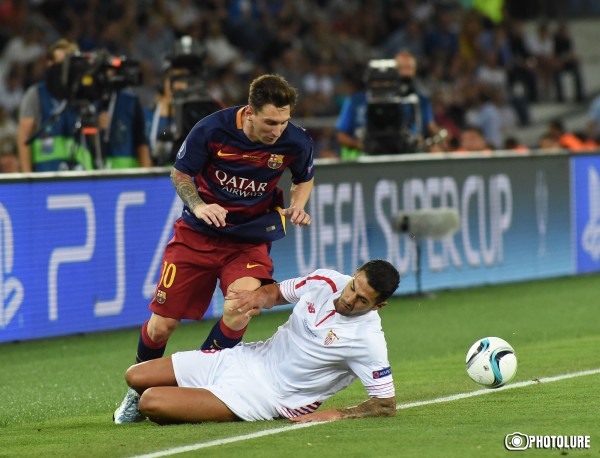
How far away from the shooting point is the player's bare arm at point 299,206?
7.72 metres

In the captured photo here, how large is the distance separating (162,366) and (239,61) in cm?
1436

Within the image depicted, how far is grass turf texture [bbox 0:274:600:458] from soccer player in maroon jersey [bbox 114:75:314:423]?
70 centimetres

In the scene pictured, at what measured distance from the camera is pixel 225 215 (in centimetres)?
779

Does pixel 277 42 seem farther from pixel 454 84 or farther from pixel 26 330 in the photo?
pixel 26 330

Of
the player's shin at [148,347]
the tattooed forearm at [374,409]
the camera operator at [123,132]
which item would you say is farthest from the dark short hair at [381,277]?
the camera operator at [123,132]

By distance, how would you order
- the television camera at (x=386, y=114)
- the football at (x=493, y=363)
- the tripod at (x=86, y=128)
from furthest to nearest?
the television camera at (x=386, y=114)
the tripod at (x=86, y=128)
the football at (x=493, y=363)

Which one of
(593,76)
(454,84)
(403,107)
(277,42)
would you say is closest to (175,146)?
(403,107)

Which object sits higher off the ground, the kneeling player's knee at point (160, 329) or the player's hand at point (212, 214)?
the player's hand at point (212, 214)

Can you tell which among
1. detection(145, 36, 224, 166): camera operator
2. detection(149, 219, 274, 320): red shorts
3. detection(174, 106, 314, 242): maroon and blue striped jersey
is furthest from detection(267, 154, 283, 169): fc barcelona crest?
detection(145, 36, 224, 166): camera operator

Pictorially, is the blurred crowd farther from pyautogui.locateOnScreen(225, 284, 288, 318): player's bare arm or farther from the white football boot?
pyautogui.locateOnScreen(225, 284, 288, 318): player's bare arm

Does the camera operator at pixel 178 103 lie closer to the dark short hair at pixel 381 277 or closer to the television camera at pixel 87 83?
the television camera at pixel 87 83

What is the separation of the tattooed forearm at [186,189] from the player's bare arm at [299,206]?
537 millimetres

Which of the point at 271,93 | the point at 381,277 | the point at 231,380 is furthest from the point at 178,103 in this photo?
the point at 381,277

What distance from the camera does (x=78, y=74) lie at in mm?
13109
